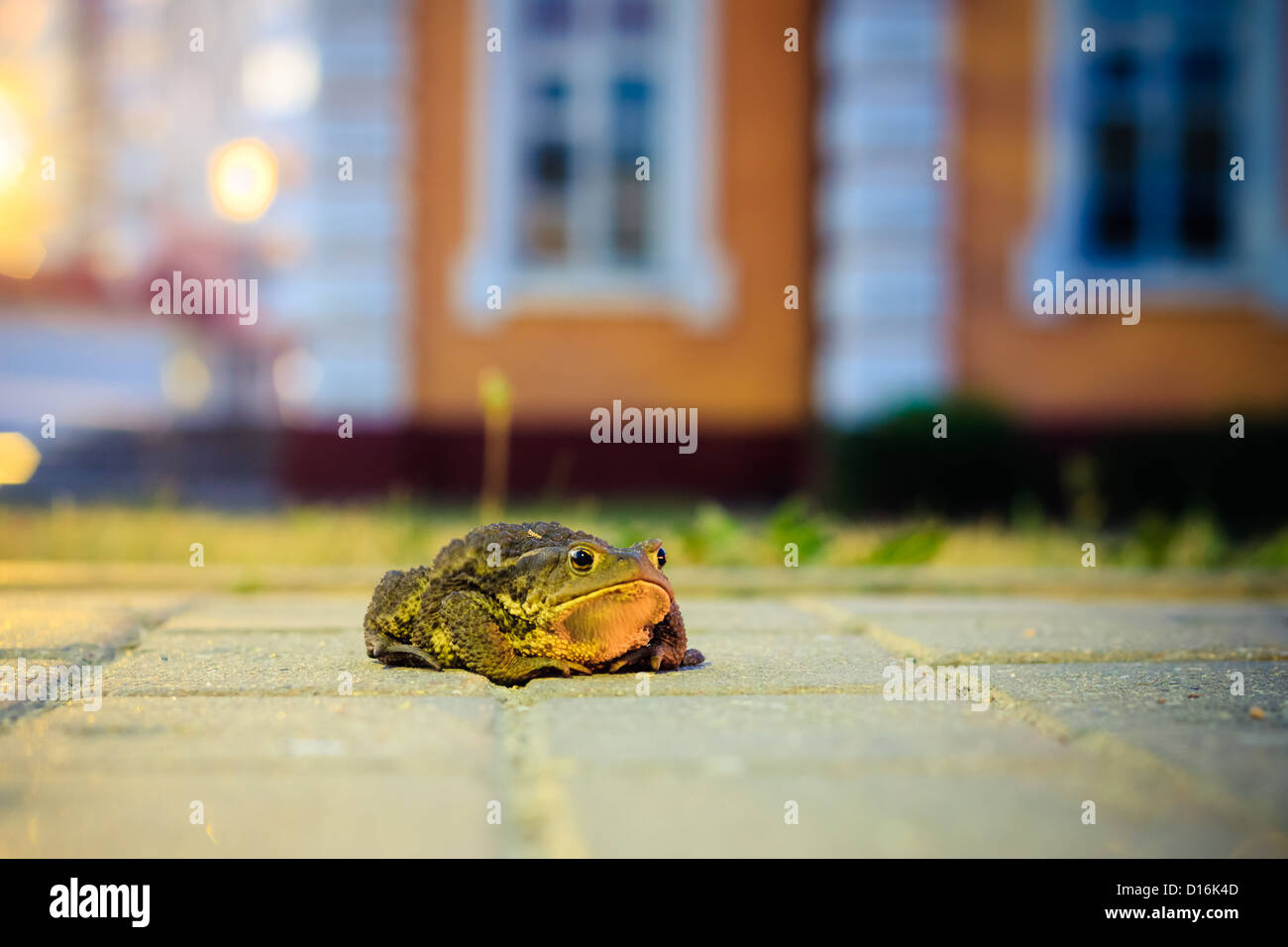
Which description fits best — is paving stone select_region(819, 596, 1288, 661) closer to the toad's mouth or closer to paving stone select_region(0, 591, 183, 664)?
the toad's mouth

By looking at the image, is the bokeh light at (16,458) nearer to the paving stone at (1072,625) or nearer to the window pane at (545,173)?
the window pane at (545,173)

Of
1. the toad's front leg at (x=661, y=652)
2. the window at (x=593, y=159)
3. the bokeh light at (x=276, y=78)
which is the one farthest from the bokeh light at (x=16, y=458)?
the bokeh light at (x=276, y=78)

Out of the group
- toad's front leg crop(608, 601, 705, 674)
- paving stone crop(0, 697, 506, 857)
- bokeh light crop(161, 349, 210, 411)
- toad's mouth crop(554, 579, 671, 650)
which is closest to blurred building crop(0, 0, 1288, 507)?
toad's front leg crop(608, 601, 705, 674)

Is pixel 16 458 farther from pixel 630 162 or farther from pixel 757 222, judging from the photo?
pixel 757 222

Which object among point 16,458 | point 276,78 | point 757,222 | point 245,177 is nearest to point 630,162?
point 757,222
